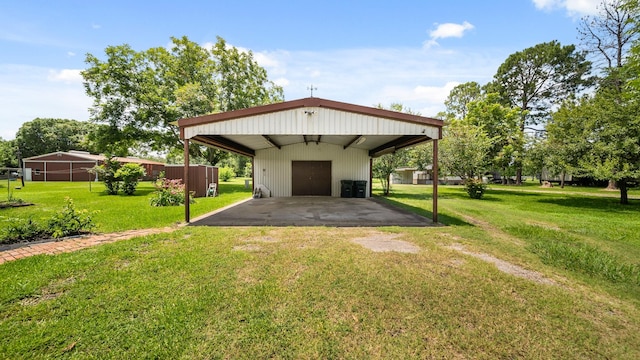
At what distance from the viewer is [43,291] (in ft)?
9.06

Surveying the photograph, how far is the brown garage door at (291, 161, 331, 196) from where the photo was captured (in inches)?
540

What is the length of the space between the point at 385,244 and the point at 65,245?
5.55 metres

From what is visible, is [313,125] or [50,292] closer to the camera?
[50,292]

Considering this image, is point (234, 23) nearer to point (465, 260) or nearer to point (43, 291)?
point (43, 291)

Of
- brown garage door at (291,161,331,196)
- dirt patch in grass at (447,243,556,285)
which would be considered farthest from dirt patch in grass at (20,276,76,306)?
brown garage door at (291,161,331,196)

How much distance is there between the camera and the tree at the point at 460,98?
1240 inches

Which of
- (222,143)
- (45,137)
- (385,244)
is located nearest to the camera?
(385,244)

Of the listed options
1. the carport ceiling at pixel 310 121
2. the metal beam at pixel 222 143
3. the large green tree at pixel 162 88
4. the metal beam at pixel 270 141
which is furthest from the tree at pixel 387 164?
the large green tree at pixel 162 88

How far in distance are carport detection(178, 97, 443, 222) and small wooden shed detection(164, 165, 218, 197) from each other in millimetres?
2343

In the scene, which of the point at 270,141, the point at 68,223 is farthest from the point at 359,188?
the point at 68,223

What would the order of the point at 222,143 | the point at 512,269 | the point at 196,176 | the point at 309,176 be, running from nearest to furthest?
the point at 512,269 → the point at 222,143 → the point at 196,176 → the point at 309,176

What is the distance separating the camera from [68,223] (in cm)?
510

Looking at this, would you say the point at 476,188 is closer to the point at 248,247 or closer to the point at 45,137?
the point at 248,247

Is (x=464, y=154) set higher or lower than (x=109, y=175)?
higher
